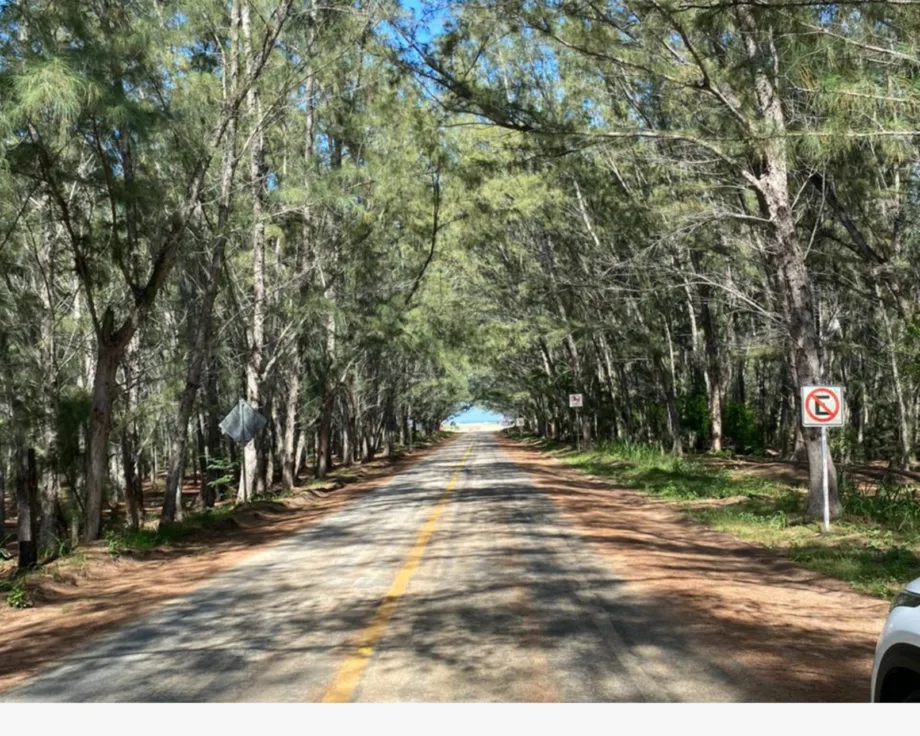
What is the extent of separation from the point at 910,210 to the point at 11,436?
799 inches

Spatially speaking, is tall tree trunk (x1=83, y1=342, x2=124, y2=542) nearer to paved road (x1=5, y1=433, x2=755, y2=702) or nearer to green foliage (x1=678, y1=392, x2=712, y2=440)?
paved road (x1=5, y1=433, x2=755, y2=702)

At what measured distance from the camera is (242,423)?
60.4ft

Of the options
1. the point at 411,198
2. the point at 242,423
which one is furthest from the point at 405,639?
the point at 411,198

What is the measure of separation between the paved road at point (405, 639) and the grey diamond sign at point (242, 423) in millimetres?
6751

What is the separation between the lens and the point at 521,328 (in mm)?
31844

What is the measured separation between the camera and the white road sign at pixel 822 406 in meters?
12.3

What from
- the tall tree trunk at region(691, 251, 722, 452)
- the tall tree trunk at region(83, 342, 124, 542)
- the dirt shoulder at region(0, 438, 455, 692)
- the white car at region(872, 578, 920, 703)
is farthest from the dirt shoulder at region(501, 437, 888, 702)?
the tall tree trunk at region(691, 251, 722, 452)

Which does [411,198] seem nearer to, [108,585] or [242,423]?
[242,423]

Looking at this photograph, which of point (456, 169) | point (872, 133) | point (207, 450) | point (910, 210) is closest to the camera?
point (872, 133)

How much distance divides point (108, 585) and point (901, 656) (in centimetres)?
1005

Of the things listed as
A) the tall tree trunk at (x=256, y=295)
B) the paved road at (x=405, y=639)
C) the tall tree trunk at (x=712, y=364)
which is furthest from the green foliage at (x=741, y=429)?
the paved road at (x=405, y=639)

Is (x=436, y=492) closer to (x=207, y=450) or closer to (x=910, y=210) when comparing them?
(x=207, y=450)

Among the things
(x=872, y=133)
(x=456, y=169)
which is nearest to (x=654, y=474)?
(x=456, y=169)

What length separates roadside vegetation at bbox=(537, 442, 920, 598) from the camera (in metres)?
9.65
